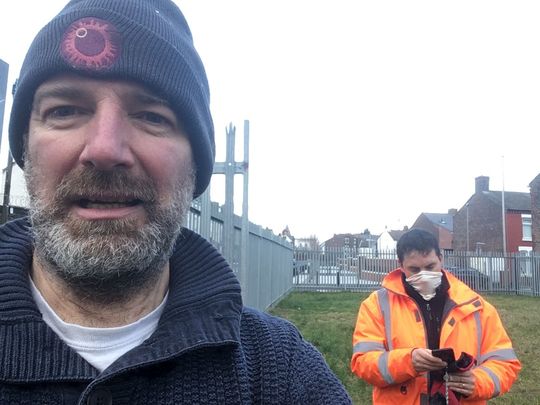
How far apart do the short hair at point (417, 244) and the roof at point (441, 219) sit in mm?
54493

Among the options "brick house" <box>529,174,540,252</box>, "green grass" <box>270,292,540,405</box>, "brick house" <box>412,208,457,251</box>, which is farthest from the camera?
"brick house" <box>412,208,457,251</box>

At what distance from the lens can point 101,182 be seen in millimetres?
1261

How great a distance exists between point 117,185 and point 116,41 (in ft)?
1.29

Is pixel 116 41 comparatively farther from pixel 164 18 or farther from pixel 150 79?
pixel 164 18

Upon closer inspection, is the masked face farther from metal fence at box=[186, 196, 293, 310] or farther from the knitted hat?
the knitted hat

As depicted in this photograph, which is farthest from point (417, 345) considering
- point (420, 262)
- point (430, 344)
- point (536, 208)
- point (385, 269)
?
point (536, 208)

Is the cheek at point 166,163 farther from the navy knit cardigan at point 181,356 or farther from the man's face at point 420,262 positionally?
the man's face at point 420,262

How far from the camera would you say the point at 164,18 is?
154cm

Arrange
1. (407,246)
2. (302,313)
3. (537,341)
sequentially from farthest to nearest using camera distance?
(302,313)
(537,341)
(407,246)

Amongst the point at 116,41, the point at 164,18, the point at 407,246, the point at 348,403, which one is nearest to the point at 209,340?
the point at 348,403

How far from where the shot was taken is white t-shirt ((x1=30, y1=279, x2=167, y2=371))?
1.28m

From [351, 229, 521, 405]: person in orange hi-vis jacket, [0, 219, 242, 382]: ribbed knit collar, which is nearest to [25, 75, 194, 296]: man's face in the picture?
[0, 219, 242, 382]: ribbed knit collar

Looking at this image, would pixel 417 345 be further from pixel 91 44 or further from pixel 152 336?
pixel 91 44

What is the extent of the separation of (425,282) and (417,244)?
1.17 feet
